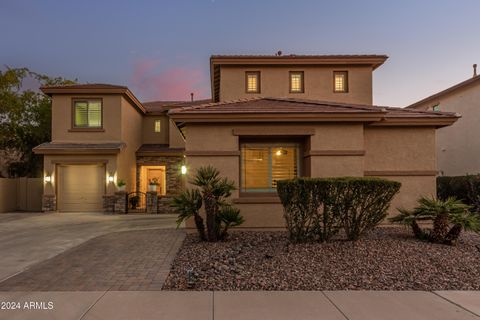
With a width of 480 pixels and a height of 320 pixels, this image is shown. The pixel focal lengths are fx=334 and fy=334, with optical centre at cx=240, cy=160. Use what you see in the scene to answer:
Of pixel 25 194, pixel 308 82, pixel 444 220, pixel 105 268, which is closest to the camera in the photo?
pixel 105 268

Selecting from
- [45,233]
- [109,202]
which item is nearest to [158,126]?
[109,202]

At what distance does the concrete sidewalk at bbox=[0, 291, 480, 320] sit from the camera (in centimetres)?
437

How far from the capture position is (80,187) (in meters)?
17.7

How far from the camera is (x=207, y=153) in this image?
10102 mm

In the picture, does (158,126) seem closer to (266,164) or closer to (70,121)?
(70,121)

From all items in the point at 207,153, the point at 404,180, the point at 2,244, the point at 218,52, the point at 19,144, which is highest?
the point at 218,52

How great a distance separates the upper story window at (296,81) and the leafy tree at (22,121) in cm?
1665

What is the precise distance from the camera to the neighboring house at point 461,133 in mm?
18031

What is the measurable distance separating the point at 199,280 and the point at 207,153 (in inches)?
196

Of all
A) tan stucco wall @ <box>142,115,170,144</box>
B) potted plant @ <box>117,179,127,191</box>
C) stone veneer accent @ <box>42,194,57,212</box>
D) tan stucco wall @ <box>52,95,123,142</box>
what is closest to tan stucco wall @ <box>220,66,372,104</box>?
tan stucco wall @ <box>52,95,123,142</box>

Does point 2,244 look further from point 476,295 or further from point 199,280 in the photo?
point 476,295

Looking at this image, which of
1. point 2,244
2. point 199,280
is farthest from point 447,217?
point 2,244

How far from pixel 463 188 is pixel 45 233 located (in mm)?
17334

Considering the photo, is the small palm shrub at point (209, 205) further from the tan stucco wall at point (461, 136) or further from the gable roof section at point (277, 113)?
the tan stucco wall at point (461, 136)
